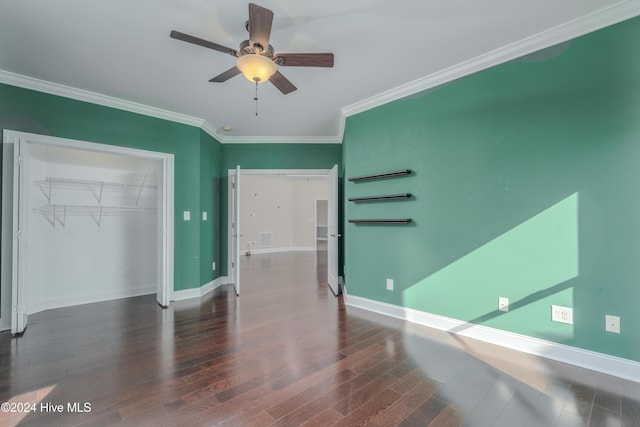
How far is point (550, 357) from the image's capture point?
7.84ft

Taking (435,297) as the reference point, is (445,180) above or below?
above

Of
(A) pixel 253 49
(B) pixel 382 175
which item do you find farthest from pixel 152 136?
(B) pixel 382 175

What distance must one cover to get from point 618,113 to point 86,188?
5933mm

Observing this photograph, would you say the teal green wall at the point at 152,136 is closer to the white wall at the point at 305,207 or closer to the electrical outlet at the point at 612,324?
the electrical outlet at the point at 612,324

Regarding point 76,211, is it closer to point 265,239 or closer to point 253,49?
point 253,49

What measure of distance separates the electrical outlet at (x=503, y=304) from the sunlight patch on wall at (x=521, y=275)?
35 mm

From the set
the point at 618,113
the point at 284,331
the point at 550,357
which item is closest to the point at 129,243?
the point at 284,331

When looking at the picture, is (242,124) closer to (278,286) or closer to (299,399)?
(278,286)

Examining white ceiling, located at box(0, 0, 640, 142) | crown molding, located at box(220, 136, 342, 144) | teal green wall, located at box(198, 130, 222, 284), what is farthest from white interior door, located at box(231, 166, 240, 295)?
white ceiling, located at box(0, 0, 640, 142)

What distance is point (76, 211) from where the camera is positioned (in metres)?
4.05

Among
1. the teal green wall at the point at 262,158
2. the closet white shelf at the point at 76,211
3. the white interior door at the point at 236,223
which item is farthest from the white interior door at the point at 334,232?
the closet white shelf at the point at 76,211

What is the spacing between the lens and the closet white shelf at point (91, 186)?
3.82 m

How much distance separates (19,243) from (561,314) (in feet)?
16.7

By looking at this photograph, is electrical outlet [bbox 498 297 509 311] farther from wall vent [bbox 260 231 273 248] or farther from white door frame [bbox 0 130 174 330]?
wall vent [bbox 260 231 273 248]
